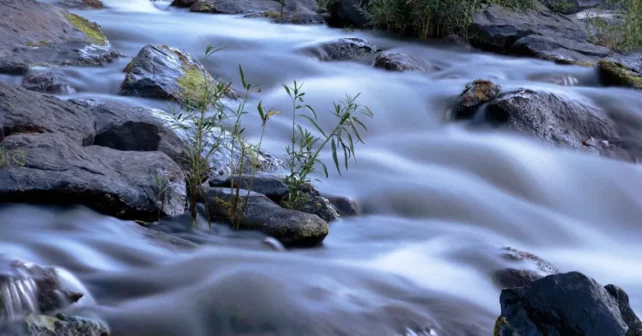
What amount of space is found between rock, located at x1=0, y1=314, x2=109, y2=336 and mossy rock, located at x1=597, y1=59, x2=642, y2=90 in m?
6.61

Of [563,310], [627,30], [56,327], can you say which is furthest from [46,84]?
[627,30]

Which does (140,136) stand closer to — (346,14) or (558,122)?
(558,122)

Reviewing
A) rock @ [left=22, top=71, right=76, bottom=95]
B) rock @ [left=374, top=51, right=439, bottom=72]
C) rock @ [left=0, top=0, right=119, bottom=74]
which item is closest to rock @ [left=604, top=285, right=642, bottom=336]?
rock @ [left=22, top=71, right=76, bottom=95]

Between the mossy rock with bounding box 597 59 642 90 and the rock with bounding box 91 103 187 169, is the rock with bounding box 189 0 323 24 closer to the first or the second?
the mossy rock with bounding box 597 59 642 90

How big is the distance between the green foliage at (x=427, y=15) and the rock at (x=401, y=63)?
1.37 meters

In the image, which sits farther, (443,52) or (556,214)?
(443,52)

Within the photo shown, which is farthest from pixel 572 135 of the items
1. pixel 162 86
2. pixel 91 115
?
pixel 91 115

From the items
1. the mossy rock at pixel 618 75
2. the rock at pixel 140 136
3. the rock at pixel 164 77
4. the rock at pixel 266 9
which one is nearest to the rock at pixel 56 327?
the rock at pixel 140 136

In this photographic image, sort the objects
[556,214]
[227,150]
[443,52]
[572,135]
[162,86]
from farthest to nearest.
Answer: [443,52], [572,135], [162,86], [556,214], [227,150]

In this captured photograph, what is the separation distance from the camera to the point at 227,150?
5348mm

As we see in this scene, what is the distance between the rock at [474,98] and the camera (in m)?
7.29

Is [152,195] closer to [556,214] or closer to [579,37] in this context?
[556,214]

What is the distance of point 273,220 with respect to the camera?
433 centimetres

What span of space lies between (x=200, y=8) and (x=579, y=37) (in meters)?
6.19
